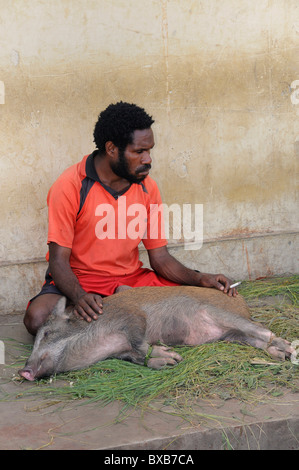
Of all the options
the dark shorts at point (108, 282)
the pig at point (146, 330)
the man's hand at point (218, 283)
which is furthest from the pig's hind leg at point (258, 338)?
the dark shorts at point (108, 282)

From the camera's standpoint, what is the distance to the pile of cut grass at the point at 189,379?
384cm

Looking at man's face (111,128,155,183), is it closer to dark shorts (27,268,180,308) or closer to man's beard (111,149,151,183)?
man's beard (111,149,151,183)

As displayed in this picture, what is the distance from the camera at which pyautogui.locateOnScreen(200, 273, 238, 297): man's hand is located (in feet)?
15.8

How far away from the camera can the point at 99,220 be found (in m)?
4.88

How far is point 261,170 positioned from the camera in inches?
256

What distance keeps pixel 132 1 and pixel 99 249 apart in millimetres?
2473

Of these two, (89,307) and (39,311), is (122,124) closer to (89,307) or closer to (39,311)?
(89,307)

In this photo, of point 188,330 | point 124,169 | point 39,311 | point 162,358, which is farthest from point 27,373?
point 124,169

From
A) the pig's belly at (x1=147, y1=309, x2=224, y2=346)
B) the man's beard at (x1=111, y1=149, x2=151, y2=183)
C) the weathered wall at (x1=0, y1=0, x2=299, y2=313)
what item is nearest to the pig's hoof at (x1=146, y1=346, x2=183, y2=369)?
the pig's belly at (x1=147, y1=309, x2=224, y2=346)

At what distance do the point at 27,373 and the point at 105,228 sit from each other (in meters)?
1.38

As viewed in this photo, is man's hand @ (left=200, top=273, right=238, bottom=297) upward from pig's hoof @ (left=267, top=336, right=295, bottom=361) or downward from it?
upward

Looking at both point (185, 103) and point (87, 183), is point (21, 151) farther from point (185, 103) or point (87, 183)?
point (185, 103)

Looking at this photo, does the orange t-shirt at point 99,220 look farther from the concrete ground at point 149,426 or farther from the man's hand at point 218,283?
the concrete ground at point 149,426

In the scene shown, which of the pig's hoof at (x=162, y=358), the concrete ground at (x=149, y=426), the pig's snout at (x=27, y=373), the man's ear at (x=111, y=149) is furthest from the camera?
the man's ear at (x=111, y=149)
